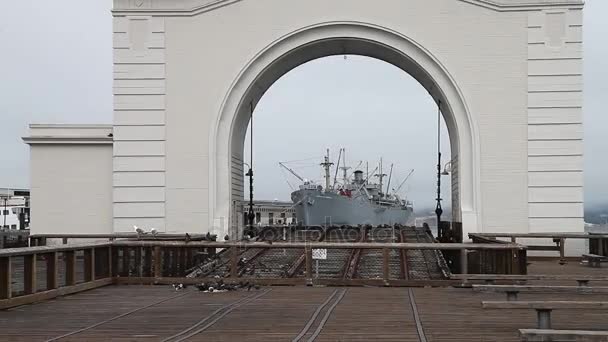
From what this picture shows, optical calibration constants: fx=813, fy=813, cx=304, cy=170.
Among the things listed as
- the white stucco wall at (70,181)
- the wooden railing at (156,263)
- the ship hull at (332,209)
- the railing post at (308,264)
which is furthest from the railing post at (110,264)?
the ship hull at (332,209)

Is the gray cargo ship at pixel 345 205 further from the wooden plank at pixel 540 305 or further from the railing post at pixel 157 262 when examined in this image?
the wooden plank at pixel 540 305

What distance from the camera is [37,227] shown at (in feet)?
77.1

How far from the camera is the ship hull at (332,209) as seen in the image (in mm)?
63531

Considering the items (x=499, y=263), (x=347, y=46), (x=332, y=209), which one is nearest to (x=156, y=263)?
(x=499, y=263)

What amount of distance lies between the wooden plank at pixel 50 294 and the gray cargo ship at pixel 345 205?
1759 inches

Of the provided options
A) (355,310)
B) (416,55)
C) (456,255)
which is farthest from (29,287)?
(416,55)

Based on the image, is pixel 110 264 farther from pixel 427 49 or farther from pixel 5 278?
pixel 427 49

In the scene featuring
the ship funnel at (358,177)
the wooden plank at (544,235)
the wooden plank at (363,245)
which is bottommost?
the wooden plank at (544,235)

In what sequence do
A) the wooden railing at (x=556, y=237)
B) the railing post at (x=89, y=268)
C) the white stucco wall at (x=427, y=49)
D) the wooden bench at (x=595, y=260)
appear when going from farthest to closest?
the white stucco wall at (x=427, y=49)
the wooden railing at (x=556, y=237)
the wooden bench at (x=595, y=260)
the railing post at (x=89, y=268)

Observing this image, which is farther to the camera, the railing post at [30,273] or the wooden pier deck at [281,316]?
the railing post at [30,273]

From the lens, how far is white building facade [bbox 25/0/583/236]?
2212 centimetres

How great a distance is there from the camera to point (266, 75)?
23.9m

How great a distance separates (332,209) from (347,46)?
43.7 meters

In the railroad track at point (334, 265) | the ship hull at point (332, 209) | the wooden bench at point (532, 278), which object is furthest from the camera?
the ship hull at point (332, 209)
